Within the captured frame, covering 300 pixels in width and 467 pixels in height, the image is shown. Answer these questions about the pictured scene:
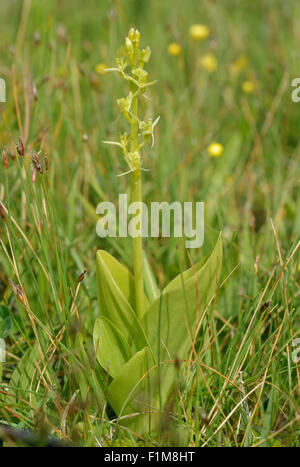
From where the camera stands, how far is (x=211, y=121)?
7.39 ft

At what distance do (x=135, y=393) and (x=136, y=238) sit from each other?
0.97 feet

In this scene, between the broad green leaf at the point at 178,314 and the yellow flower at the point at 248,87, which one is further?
the yellow flower at the point at 248,87

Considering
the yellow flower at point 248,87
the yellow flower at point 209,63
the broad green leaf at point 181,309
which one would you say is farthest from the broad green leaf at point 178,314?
the yellow flower at point 209,63

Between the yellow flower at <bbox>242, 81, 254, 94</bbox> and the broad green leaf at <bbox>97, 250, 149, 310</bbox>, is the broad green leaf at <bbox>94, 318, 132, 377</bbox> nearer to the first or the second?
the broad green leaf at <bbox>97, 250, 149, 310</bbox>

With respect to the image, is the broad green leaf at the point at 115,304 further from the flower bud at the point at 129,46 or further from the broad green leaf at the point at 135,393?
the flower bud at the point at 129,46

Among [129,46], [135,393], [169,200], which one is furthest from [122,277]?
[169,200]

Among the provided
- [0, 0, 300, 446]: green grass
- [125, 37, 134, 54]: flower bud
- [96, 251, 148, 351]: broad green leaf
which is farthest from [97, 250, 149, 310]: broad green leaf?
[125, 37, 134, 54]: flower bud

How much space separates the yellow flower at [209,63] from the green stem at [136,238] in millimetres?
1676

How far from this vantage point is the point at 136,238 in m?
0.97

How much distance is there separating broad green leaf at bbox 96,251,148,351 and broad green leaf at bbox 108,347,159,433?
0.05 m

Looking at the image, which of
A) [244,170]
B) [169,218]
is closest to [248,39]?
[244,170]

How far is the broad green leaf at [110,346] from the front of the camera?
985 mm

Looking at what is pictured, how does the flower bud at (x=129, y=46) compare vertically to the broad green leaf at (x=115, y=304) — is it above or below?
above

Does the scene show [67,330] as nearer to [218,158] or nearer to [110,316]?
[110,316]
